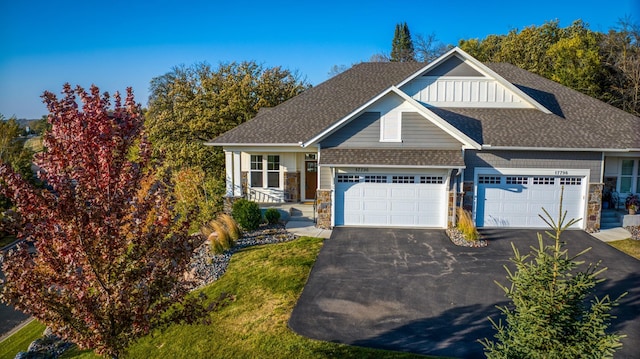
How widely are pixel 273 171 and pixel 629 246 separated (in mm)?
14345

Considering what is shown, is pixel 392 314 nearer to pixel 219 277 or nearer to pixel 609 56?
pixel 219 277

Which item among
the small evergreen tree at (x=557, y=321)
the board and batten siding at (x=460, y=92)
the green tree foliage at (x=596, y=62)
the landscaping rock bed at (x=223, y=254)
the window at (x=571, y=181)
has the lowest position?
the landscaping rock bed at (x=223, y=254)

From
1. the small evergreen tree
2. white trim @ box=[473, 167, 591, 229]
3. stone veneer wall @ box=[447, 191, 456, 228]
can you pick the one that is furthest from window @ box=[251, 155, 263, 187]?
the small evergreen tree

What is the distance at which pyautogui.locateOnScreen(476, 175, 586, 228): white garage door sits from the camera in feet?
52.5

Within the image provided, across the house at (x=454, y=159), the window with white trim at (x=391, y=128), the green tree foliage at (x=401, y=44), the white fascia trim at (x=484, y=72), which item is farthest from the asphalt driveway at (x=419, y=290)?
the green tree foliage at (x=401, y=44)

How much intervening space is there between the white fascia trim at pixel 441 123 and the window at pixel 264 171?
6748 mm

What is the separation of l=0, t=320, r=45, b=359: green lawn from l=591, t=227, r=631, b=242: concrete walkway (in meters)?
18.6

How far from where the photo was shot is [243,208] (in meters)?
16.1

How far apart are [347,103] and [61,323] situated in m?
16.9

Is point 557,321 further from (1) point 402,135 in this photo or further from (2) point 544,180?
(2) point 544,180

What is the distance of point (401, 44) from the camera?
5244 cm

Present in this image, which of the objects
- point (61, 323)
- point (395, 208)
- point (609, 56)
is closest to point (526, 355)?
point (61, 323)

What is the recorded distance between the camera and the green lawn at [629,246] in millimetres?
13470

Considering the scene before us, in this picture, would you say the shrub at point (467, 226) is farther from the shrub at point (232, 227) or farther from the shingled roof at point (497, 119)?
the shrub at point (232, 227)
